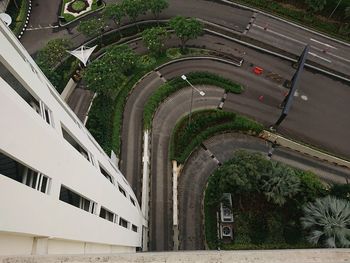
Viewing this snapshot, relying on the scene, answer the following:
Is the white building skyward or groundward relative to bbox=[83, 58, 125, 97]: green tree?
groundward

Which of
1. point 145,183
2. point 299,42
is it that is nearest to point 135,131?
point 145,183

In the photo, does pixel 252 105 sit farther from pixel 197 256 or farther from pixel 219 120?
pixel 197 256

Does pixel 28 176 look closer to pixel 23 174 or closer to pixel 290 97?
pixel 23 174

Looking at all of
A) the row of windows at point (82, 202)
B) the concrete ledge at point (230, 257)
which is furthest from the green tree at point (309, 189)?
the concrete ledge at point (230, 257)

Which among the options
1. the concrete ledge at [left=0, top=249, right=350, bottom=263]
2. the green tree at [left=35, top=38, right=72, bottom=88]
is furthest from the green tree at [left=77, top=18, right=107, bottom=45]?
the concrete ledge at [left=0, top=249, right=350, bottom=263]

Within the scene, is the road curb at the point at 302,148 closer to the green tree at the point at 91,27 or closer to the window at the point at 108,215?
the window at the point at 108,215

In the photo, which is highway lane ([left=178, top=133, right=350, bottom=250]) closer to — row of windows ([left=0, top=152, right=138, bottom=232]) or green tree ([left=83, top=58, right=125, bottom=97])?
green tree ([left=83, top=58, right=125, bottom=97])
